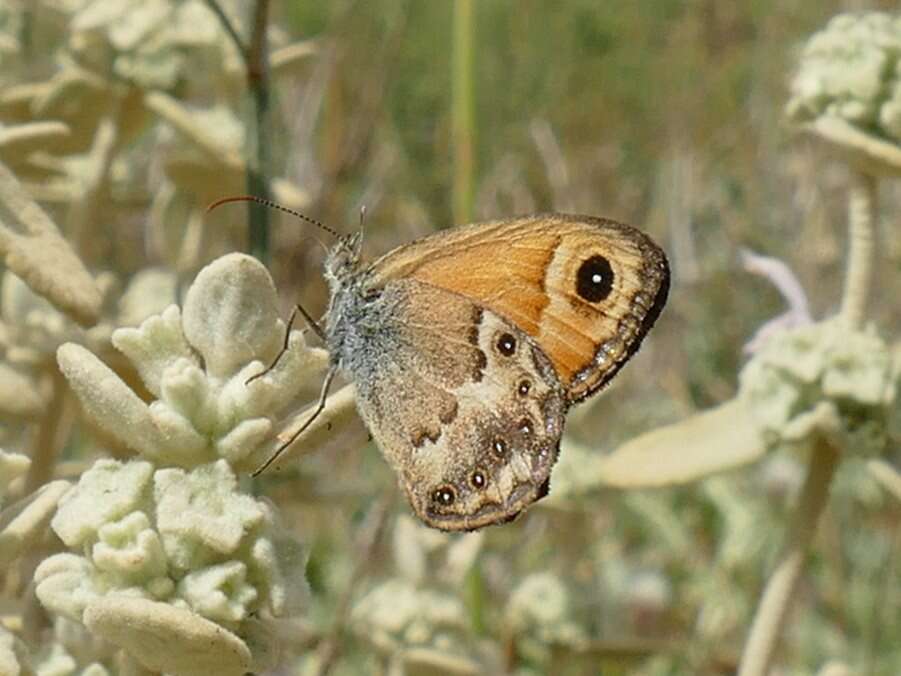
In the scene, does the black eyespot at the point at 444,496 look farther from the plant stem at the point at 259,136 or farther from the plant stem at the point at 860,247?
the plant stem at the point at 860,247

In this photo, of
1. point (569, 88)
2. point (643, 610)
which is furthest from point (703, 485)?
point (569, 88)

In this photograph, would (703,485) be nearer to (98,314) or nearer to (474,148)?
(474,148)

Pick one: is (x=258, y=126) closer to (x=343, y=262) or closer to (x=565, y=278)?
(x=343, y=262)

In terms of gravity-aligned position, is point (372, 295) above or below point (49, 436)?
above

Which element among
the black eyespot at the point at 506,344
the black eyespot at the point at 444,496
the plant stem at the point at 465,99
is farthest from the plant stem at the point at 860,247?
the plant stem at the point at 465,99

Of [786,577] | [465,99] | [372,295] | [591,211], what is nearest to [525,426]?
[372,295]

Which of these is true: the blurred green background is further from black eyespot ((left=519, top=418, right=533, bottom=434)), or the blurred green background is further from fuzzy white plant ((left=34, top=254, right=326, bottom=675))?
fuzzy white plant ((left=34, top=254, right=326, bottom=675))
